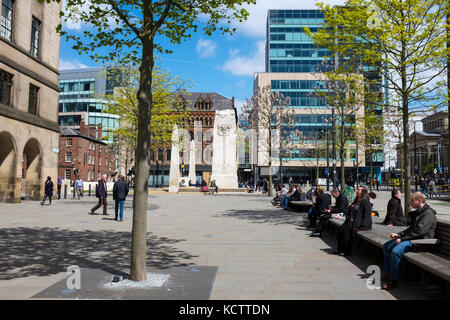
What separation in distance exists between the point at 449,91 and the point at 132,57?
10039mm

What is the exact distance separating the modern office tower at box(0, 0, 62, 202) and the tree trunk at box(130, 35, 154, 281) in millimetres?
17169

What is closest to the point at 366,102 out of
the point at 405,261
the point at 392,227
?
the point at 392,227

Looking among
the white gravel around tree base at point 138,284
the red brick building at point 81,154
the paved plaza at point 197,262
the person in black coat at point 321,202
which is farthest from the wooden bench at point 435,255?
the red brick building at point 81,154

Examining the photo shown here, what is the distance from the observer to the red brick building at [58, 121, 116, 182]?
2517 inches

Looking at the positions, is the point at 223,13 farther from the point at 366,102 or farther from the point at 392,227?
the point at 366,102

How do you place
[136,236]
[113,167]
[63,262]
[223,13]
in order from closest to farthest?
[136,236]
[63,262]
[223,13]
[113,167]

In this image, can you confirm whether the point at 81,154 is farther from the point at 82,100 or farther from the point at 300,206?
the point at 300,206

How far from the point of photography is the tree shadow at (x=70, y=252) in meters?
6.73

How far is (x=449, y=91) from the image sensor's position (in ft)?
39.0

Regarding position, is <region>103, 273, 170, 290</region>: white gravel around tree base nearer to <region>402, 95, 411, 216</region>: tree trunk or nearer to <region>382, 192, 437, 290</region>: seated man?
<region>382, 192, 437, 290</region>: seated man

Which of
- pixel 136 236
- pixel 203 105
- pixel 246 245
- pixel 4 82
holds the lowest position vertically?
pixel 246 245

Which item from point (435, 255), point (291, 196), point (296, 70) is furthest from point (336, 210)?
point (296, 70)

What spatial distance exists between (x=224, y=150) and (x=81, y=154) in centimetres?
3474

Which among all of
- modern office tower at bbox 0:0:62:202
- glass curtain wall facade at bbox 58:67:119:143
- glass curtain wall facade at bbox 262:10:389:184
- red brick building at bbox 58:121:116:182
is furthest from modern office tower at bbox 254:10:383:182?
modern office tower at bbox 0:0:62:202
